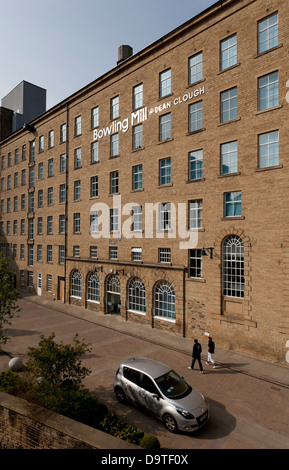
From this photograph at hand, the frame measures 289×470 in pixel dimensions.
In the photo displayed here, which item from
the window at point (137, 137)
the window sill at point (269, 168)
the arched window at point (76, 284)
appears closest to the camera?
the window sill at point (269, 168)

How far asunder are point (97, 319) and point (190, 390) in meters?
15.8

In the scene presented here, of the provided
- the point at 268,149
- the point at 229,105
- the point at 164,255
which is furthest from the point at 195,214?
the point at 229,105

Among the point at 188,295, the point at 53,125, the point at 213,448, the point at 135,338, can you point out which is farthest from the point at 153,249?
the point at 53,125

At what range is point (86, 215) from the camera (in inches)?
1196

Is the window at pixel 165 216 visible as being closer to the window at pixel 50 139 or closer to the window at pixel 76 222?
the window at pixel 76 222

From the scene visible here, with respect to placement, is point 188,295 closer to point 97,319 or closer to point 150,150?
point 97,319

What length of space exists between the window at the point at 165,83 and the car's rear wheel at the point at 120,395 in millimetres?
20736

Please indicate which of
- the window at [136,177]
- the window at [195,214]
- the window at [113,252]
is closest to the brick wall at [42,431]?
the window at [195,214]

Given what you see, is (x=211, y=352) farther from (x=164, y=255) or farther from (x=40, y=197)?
(x=40, y=197)

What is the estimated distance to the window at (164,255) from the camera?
893 inches

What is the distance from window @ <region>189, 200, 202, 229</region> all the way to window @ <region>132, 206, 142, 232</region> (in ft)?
16.9

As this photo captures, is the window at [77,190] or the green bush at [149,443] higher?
the window at [77,190]

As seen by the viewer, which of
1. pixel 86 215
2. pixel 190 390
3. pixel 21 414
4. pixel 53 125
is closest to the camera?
pixel 21 414

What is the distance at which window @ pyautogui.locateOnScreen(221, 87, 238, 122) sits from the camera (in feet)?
62.9
